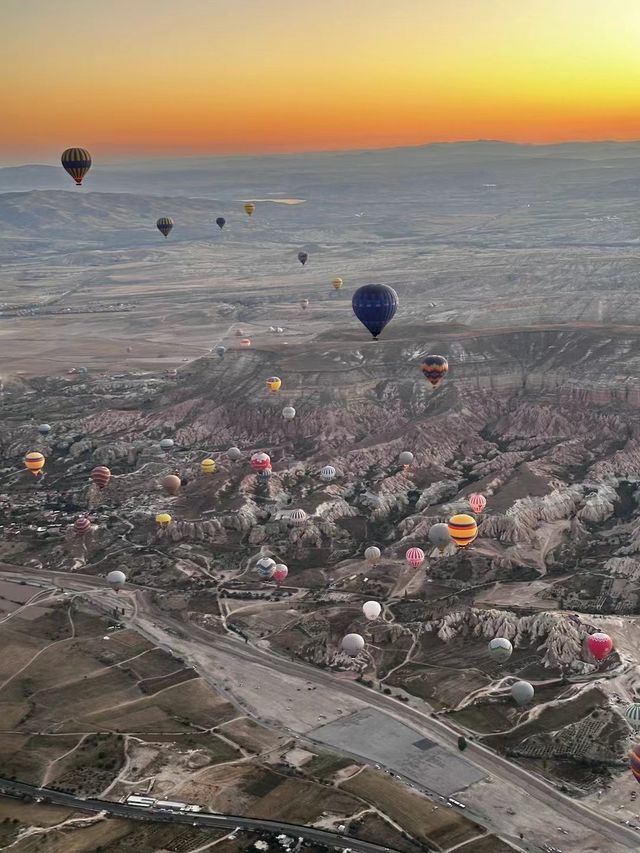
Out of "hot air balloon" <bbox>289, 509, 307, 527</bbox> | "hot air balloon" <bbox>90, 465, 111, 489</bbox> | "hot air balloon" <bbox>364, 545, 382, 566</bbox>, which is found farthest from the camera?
"hot air balloon" <bbox>90, 465, 111, 489</bbox>

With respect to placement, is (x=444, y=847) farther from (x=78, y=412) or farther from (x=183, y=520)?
(x=78, y=412)

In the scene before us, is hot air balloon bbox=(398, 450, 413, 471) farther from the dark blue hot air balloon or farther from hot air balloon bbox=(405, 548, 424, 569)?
hot air balloon bbox=(405, 548, 424, 569)

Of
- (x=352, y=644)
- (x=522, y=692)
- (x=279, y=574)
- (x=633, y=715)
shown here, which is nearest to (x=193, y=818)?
(x=352, y=644)

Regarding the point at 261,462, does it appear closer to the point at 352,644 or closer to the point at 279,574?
the point at 279,574

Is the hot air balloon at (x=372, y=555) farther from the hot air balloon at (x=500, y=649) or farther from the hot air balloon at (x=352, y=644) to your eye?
the hot air balloon at (x=500, y=649)

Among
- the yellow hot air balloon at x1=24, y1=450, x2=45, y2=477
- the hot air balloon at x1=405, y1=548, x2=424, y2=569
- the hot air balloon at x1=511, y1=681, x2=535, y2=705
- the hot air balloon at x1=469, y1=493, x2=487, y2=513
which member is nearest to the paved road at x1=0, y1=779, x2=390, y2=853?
the hot air balloon at x1=511, y1=681, x2=535, y2=705

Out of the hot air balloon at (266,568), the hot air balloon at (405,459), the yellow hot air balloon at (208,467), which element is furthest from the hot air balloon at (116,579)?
the hot air balloon at (405,459)

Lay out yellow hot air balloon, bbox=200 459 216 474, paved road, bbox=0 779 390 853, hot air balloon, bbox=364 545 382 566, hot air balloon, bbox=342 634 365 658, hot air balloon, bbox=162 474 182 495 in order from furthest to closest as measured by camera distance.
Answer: yellow hot air balloon, bbox=200 459 216 474
hot air balloon, bbox=162 474 182 495
hot air balloon, bbox=364 545 382 566
hot air balloon, bbox=342 634 365 658
paved road, bbox=0 779 390 853
